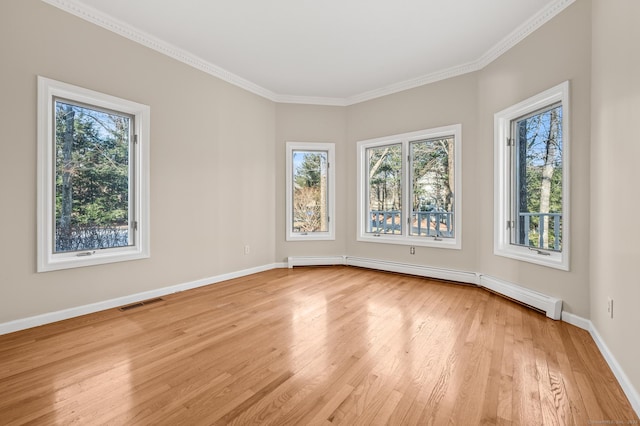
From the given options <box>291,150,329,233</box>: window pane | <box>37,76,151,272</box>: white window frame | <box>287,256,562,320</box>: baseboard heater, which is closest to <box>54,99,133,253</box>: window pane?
<box>37,76,151,272</box>: white window frame

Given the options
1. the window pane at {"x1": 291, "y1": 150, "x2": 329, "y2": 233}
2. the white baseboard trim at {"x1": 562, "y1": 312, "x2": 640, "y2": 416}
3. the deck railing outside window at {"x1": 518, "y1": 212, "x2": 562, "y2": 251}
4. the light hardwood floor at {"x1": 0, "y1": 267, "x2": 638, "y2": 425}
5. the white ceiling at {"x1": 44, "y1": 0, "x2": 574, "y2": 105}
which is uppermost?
the white ceiling at {"x1": 44, "y1": 0, "x2": 574, "y2": 105}

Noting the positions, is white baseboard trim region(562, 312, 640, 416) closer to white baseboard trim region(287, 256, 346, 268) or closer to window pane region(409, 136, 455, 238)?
window pane region(409, 136, 455, 238)

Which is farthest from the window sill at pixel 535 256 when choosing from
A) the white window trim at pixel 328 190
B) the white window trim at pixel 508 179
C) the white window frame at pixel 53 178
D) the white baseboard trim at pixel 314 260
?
the white window frame at pixel 53 178

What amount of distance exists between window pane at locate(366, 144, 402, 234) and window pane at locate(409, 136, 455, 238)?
0.85 feet

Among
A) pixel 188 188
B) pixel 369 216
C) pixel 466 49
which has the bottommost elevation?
pixel 369 216

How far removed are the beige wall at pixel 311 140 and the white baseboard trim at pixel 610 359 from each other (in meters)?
3.31

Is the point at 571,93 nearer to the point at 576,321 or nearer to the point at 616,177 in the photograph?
the point at 616,177

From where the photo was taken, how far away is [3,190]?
8.01ft

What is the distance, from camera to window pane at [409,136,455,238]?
4.38m

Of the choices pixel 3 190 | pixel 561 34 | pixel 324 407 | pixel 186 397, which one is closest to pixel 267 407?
pixel 324 407

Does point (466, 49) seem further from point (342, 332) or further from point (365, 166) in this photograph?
point (342, 332)

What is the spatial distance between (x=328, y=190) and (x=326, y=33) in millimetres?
2616

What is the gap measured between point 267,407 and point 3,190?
9.27ft

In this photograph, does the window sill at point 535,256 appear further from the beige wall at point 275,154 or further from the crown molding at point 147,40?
the crown molding at point 147,40
